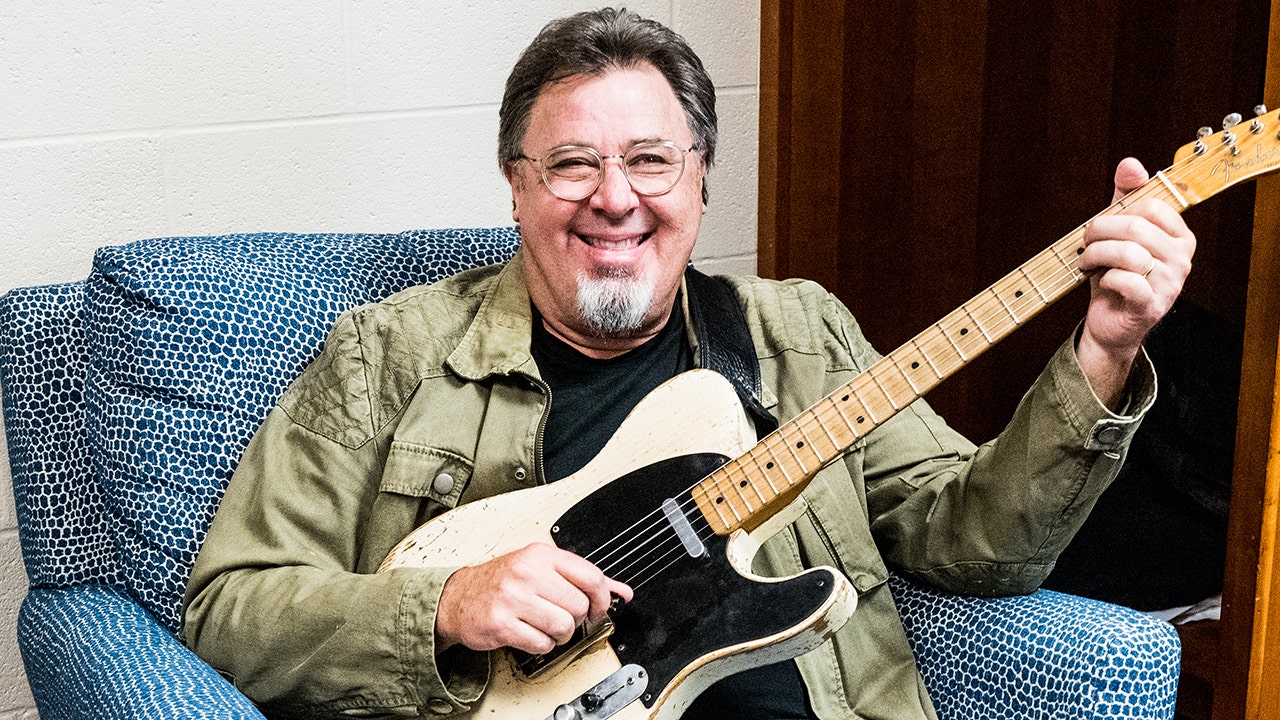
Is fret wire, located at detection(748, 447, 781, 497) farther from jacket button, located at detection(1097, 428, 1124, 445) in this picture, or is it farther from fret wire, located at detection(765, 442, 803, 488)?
jacket button, located at detection(1097, 428, 1124, 445)

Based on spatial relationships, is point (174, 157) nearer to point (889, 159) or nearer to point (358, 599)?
point (358, 599)

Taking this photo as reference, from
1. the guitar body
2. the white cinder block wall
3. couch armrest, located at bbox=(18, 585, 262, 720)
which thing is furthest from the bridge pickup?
the white cinder block wall

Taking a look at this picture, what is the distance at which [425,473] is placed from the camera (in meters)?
1.41

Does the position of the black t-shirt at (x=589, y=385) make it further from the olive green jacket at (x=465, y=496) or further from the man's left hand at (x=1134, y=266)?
the man's left hand at (x=1134, y=266)

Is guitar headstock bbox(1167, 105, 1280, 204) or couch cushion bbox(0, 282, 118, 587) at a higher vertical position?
guitar headstock bbox(1167, 105, 1280, 204)

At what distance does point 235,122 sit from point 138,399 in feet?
2.01

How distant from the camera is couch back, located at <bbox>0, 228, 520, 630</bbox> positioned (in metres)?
1.45

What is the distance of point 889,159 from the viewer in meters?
2.56

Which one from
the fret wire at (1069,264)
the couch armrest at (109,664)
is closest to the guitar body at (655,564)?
the couch armrest at (109,664)

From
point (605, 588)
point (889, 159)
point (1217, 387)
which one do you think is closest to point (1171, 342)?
point (1217, 387)

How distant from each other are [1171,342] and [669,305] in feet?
3.78

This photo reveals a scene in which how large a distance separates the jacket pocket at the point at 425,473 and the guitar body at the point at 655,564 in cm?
7

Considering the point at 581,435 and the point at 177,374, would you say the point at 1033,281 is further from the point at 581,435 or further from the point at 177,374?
the point at 177,374

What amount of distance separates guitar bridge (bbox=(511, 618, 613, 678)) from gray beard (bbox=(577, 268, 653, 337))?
38cm
